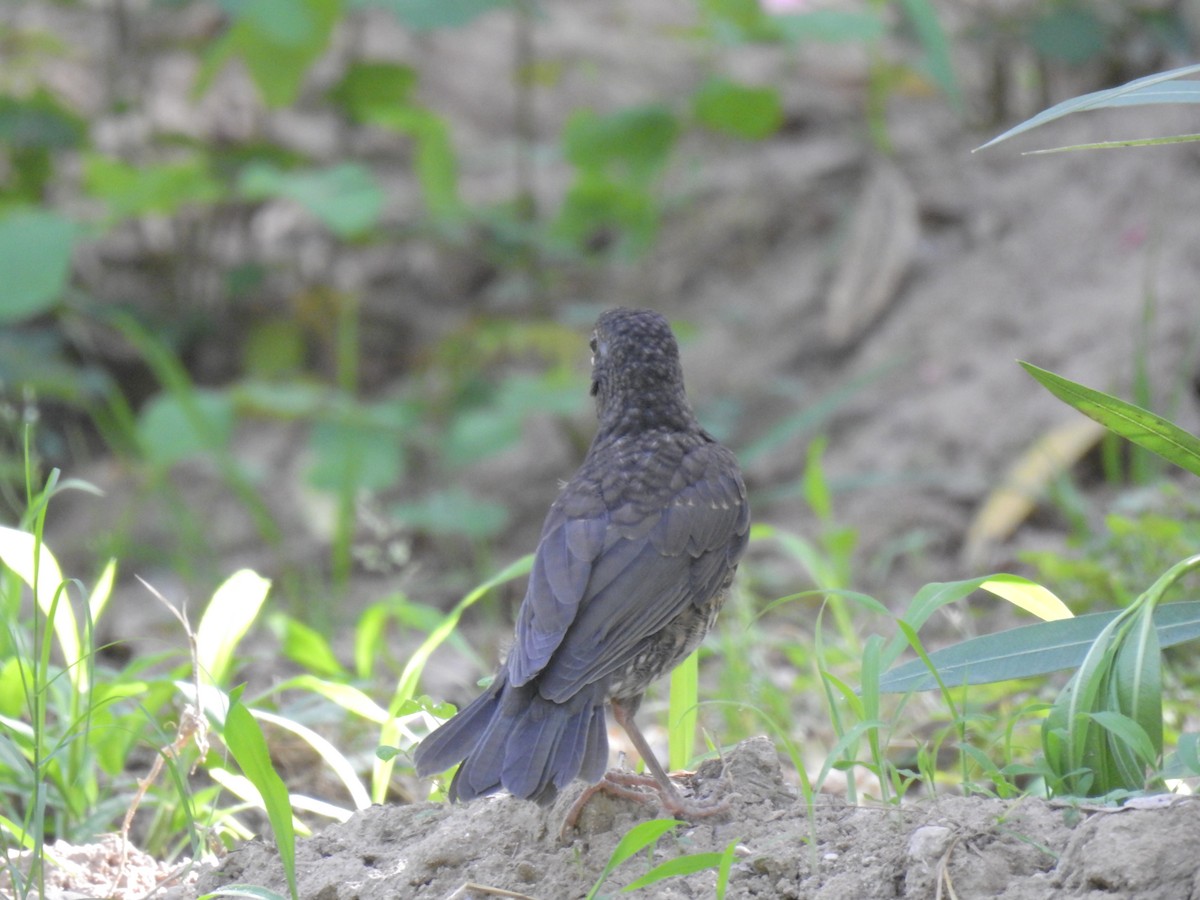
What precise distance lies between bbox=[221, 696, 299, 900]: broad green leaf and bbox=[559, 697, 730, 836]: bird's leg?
488mm

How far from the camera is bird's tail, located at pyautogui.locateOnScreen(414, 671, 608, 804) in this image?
2.38m

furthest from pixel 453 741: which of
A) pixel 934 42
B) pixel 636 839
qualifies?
pixel 934 42

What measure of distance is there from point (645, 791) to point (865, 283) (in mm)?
4455

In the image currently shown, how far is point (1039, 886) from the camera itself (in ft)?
6.88

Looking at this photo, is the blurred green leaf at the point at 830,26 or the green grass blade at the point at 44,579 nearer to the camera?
the green grass blade at the point at 44,579

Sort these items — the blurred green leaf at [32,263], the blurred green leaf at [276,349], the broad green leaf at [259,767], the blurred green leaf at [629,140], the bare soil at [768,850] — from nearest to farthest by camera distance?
the bare soil at [768,850] < the broad green leaf at [259,767] < the blurred green leaf at [32,263] < the blurred green leaf at [629,140] < the blurred green leaf at [276,349]

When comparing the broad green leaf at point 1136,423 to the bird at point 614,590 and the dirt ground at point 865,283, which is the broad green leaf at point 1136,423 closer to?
the bird at point 614,590

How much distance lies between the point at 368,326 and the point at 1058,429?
374 cm

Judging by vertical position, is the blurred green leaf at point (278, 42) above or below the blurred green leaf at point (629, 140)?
above

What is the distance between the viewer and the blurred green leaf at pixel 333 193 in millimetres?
5492

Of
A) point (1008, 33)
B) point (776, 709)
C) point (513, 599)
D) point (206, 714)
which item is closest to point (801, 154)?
point (1008, 33)

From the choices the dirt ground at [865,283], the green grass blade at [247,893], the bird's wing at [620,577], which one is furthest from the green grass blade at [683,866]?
the dirt ground at [865,283]

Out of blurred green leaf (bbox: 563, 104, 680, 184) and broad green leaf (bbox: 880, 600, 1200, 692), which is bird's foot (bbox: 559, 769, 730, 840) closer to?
broad green leaf (bbox: 880, 600, 1200, 692)

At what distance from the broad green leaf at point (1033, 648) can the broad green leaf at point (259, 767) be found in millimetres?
1106
